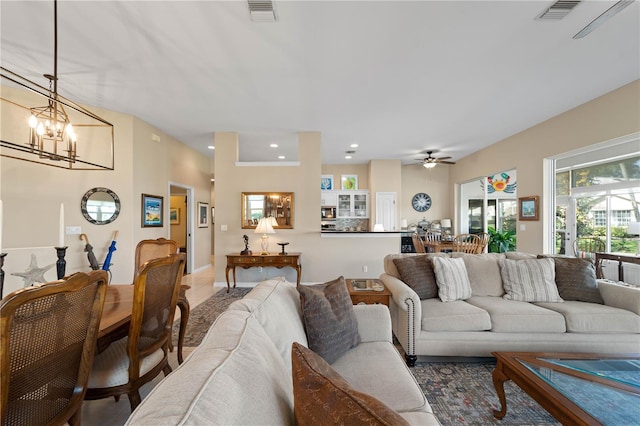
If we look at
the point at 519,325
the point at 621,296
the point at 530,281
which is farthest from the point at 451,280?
the point at 621,296

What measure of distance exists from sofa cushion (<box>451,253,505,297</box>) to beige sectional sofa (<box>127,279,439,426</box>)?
5.07ft

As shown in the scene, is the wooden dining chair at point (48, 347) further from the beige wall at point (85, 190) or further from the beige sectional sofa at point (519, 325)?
Result: the beige wall at point (85, 190)

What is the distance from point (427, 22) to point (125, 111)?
4.35 m

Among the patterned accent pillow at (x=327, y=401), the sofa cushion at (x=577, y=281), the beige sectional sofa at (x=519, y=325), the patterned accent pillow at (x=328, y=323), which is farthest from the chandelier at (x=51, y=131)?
the sofa cushion at (x=577, y=281)

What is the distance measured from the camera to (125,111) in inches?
160

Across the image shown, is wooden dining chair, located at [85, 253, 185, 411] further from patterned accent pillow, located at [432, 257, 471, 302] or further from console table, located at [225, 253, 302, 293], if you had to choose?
console table, located at [225, 253, 302, 293]

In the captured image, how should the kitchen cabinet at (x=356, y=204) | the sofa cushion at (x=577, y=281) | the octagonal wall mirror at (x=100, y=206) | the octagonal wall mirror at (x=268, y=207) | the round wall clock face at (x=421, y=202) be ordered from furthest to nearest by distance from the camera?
the round wall clock face at (x=421, y=202) < the kitchen cabinet at (x=356, y=204) < the octagonal wall mirror at (x=268, y=207) < the octagonal wall mirror at (x=100, y=206) < the sofa cushion at (x=577, y=281)

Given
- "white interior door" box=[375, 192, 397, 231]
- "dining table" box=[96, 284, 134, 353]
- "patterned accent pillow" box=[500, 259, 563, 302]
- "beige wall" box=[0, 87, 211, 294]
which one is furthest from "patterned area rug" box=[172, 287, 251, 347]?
"white interior door" box=[375, 192, 397, 231]

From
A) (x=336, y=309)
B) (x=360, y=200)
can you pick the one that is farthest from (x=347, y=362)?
(x=360, y=200)

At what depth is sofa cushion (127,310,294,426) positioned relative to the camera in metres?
0.53

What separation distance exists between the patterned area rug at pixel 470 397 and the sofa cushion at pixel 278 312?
1.19 m

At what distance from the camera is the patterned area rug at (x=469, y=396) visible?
5.59 feet

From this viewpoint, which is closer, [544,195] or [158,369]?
[158,369]

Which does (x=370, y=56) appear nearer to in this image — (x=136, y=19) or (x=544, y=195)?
(x=136, y=19)
